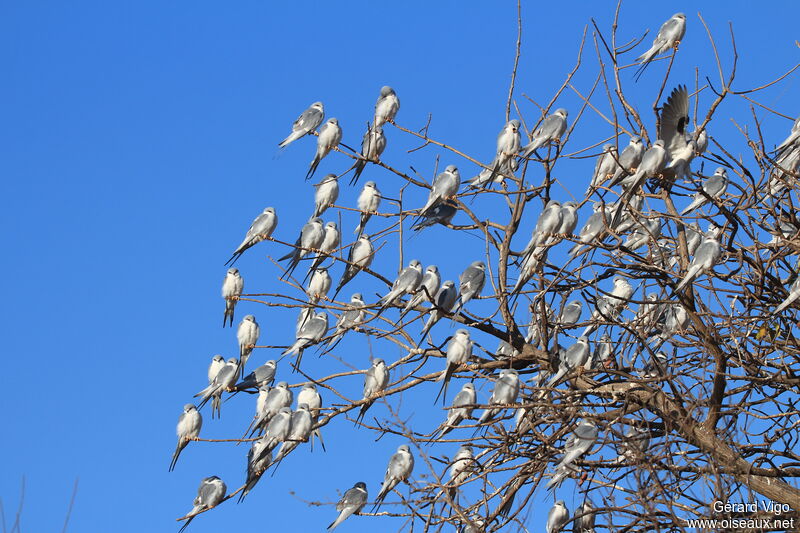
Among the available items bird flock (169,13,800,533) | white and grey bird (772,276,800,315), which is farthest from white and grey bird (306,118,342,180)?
white and grey bird (772,276,800,315)

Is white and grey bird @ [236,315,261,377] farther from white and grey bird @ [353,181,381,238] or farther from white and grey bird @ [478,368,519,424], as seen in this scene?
white and grey bird @ [478,368,519,424]

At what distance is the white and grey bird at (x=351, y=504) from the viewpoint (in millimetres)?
9305

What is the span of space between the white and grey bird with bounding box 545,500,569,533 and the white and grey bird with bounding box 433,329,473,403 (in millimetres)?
1397

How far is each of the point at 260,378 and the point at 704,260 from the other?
484cm

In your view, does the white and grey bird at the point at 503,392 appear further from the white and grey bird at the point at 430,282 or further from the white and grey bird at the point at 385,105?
the white and grey bird at the point at 385,105

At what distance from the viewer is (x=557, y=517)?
9.12m

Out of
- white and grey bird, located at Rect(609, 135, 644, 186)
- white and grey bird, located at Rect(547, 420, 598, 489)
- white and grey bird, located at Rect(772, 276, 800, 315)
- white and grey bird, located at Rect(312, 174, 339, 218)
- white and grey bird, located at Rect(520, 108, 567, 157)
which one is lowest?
white and grey bird, located at Rect(547, 420, 598, 489)

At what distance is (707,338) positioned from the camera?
275 inches

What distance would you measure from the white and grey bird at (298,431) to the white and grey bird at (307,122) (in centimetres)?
372

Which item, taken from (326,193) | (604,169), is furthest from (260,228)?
(604,169)

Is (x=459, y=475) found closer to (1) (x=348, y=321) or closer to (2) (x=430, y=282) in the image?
(1) (x=348, y=321)

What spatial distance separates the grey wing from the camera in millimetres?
8672

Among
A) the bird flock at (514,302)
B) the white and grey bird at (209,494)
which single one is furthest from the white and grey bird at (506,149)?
the white and grey bird at (209,494)

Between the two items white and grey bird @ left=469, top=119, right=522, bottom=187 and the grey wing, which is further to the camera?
white and grey bird @ left=469, top=119, right=522, bottom=187
